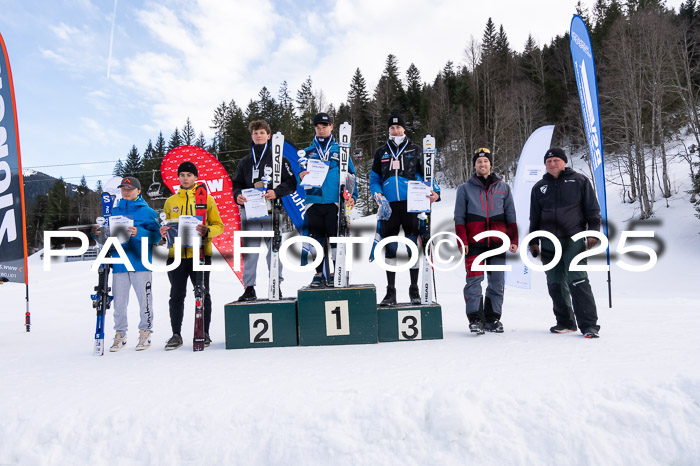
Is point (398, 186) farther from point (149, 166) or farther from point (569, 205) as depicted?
point (149, 166)

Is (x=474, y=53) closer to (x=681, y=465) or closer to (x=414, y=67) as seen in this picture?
(x=414, y=67)

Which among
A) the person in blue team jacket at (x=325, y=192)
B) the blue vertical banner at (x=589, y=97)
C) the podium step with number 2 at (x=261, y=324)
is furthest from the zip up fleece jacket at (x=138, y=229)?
the blue vertical banner at (x=589, y=97)

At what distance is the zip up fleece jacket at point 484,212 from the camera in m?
4.12

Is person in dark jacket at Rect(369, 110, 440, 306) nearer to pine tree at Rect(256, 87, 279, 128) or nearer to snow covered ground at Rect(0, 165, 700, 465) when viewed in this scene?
snow covered ground at Rect(0, 165, 700, 465)

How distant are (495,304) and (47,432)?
3.82m

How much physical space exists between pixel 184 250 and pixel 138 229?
1.96ft

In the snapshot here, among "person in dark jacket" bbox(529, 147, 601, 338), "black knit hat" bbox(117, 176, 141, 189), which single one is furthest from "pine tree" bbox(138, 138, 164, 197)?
"person in dark jacket" bbox(529, 147, 601, 338)

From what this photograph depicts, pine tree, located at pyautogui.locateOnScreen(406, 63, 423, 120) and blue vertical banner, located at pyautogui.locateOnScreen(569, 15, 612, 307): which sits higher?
pine tree, located at pyautogui.locateOnScreen(406, 63, 423, 120)

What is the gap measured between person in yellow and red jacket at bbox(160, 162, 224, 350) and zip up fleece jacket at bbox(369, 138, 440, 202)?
69.4 inches

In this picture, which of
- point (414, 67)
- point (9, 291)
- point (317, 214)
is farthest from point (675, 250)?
point (414, 67)

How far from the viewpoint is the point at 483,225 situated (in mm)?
4125

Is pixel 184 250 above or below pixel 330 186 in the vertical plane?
below

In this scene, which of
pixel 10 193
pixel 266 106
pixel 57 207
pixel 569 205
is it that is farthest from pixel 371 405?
pixel 57 207

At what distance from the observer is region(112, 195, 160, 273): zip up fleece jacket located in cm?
409
